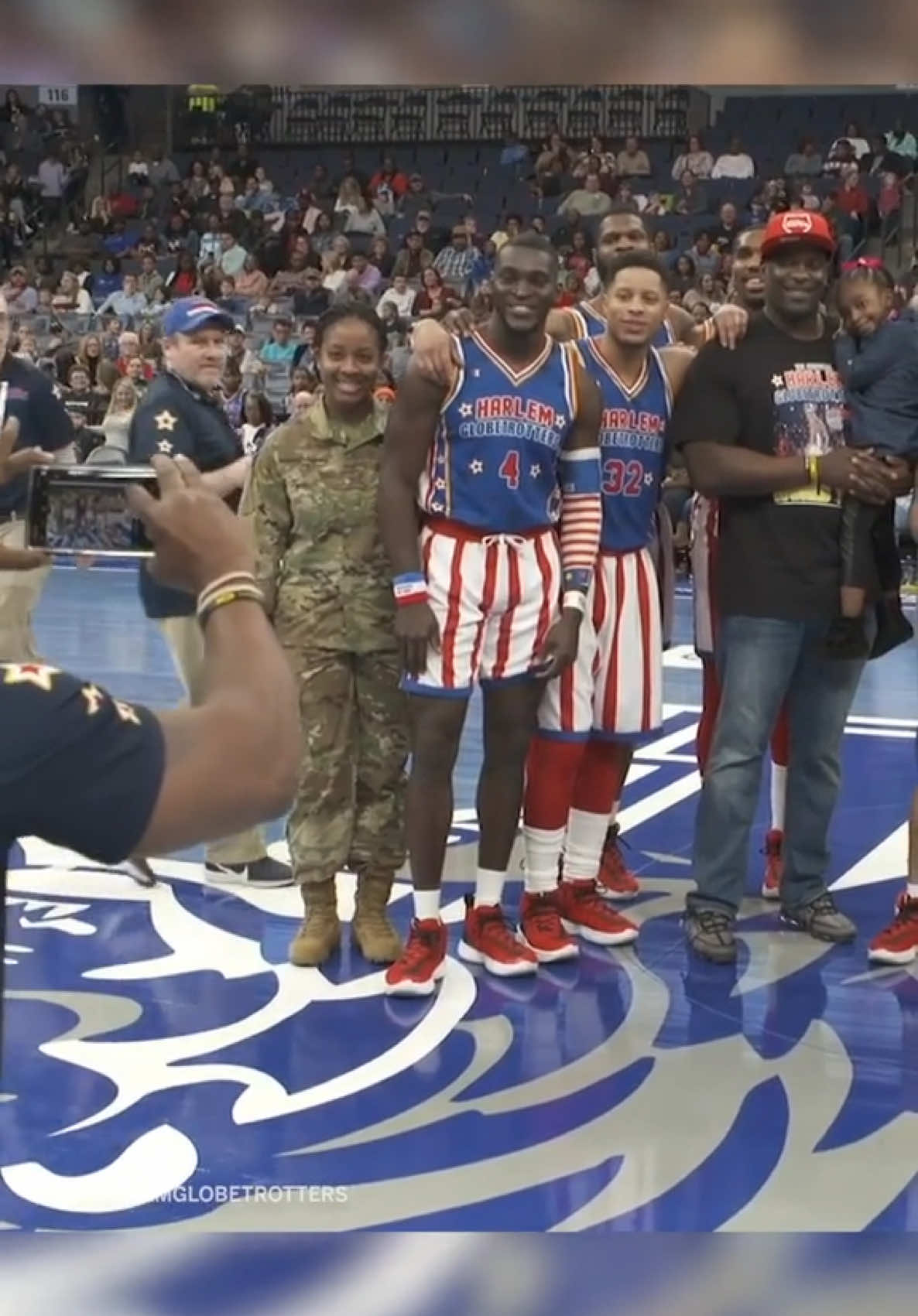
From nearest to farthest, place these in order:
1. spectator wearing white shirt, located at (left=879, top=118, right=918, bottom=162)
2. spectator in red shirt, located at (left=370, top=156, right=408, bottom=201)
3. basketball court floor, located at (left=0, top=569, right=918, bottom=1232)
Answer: basketball court floor, located at (left=0, top=569, right=918, bottom=1232) < spectator wearing white shirt, located at (left=879, top=118, right=918, bottom=162) < spectator in red shirt, located at (left=370, top=156, right=408, bottom=201)

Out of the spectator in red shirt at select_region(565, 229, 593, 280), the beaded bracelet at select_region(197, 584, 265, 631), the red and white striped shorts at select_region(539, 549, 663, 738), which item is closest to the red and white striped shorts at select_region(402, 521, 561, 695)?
the red and white striped shorts at select_region(539, 549, 663, 738)

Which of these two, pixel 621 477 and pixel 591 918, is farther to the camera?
pixel 591 918

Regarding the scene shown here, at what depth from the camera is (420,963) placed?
3.77 metres

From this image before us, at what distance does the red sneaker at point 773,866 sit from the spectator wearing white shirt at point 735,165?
12316 millimetres

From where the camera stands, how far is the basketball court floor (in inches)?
111

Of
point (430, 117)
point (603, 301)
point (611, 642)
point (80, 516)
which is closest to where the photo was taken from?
point (80, 516)

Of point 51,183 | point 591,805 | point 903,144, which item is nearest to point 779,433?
point 591,805

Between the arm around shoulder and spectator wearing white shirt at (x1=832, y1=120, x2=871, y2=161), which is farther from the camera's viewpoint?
spectator wearing white shirt at (x1=832, y1=120, x2=871, y2=161)

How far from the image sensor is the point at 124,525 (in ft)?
6.75

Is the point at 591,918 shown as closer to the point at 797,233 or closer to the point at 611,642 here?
the point at 611,642

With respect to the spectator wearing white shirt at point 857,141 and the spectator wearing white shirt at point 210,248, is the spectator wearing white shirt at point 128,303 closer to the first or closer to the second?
the spectator wearing white shirt at point 210,248

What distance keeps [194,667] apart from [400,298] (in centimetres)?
970

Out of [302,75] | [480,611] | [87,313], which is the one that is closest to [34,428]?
[480,611]

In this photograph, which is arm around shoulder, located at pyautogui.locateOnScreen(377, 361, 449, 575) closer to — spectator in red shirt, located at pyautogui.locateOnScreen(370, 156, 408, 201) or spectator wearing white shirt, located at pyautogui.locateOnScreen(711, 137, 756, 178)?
spectator wearing white shirt, located at pyautogui.locateOnScreen(711, 137, 756, 178)
